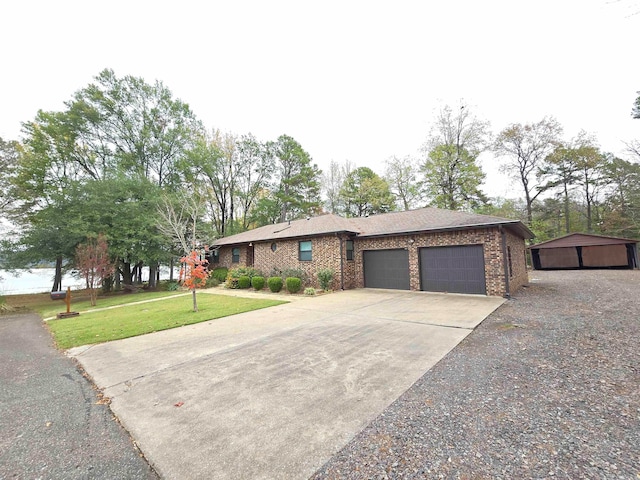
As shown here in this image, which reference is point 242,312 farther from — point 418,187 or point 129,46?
point 418,187

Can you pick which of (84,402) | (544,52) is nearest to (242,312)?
(84,402)

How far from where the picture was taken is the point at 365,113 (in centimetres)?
1758

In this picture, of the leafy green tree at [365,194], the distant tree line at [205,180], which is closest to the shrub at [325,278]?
the distant tree line at [205,180]

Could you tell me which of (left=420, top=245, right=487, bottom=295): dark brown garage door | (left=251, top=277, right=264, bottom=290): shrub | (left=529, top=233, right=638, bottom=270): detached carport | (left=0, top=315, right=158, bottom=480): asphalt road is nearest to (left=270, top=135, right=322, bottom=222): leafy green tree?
(left=251, top=277, right=264, bottom=290): shrub

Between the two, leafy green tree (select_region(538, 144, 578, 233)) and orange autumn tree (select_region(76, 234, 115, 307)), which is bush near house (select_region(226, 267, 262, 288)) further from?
leafy green tree (select_region(538, 144, 578, 233))

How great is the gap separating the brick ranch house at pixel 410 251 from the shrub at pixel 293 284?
37.6 inches

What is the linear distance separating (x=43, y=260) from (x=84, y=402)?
1743cm

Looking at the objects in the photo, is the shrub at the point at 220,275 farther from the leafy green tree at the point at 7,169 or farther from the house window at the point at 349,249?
the leafy green tree at the point at 7,169

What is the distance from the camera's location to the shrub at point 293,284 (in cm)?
1195

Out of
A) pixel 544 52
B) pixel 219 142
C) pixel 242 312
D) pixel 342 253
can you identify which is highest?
pixel 219 142

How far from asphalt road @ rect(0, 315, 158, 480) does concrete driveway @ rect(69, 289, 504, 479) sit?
0.14m

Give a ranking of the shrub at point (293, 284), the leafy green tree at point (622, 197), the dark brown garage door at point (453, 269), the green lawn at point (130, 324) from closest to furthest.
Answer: the green lawn at point (130, 324) → the dark brown garage door at point (453, 269) → the shrub at point (293, 284) → the leafy green tree at point (622, 197)

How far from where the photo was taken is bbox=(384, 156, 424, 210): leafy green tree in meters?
23.9

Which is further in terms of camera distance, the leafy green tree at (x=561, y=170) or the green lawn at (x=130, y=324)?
the leafy green tree at (x=561, y=170)
